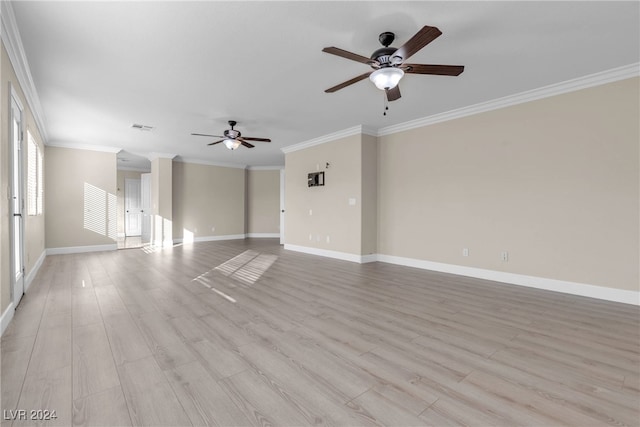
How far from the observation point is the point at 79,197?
22.9ft

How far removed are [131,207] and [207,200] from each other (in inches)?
148

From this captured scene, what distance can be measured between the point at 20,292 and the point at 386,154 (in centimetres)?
585

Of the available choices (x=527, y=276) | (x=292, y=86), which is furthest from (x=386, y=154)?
(x=527, y=276)

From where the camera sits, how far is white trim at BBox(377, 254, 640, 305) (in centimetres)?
344

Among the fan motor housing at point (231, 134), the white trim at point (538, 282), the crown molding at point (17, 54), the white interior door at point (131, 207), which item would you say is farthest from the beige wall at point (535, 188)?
the white interior door at point (131, 207)

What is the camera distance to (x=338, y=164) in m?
6.30

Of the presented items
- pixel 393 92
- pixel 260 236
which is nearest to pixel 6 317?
pixel 393 92

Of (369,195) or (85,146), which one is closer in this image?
(369,195)

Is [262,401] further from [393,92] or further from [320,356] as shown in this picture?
[393,92]

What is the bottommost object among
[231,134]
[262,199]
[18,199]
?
[18,199]

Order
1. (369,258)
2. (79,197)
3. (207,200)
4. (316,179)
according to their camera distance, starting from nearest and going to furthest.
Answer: (369,258) < (316,179) < (79,197) < (207,200)

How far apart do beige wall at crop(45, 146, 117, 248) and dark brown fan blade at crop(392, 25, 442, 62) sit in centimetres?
761

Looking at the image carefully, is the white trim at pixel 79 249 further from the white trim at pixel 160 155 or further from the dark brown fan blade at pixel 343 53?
the dark brown fan blade at pixel 343 53

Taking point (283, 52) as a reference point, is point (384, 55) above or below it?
below
